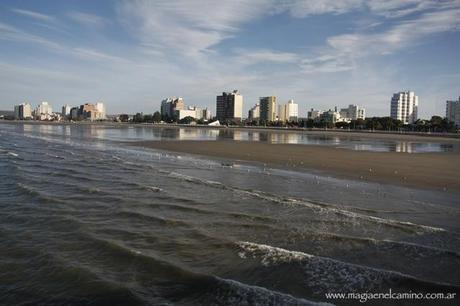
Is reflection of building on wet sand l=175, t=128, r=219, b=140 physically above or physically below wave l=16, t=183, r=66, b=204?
above

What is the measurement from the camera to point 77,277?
21.9 ft

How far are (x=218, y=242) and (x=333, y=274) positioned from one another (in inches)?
104

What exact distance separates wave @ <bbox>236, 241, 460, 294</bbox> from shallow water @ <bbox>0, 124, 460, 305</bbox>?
2 cm

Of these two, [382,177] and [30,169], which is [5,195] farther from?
A: [382,177]

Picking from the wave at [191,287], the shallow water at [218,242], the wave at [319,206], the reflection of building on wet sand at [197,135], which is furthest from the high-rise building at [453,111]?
the wave at [191,287]

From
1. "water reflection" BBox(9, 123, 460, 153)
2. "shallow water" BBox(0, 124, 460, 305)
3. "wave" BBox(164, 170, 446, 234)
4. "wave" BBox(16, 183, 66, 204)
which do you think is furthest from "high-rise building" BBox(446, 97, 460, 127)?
"wave" BBox(16, 183, 66, 204)

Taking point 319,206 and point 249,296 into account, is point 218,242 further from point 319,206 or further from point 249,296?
point 319,206

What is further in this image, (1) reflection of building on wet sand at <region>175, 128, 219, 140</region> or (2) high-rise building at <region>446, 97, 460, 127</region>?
(2) high-rise building at <region>446, 97, 460, 127</region>

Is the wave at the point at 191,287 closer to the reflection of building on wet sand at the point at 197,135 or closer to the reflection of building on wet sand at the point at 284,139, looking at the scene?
the reflection of building on wet sand at the point at 284,139

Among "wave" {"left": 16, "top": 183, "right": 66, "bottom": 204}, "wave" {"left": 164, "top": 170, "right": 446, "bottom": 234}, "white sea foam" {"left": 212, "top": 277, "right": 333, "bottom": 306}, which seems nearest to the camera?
"white sea foam" {"left": 212, "top": 277, "right": 333, "bottom": 306}

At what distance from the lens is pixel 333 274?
684cm

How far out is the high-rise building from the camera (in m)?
179

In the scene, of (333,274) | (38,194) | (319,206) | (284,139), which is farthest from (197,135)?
(333,274)

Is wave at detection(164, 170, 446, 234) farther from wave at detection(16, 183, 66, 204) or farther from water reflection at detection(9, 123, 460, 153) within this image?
water reflection at detection(9, 123, 460, 153)
